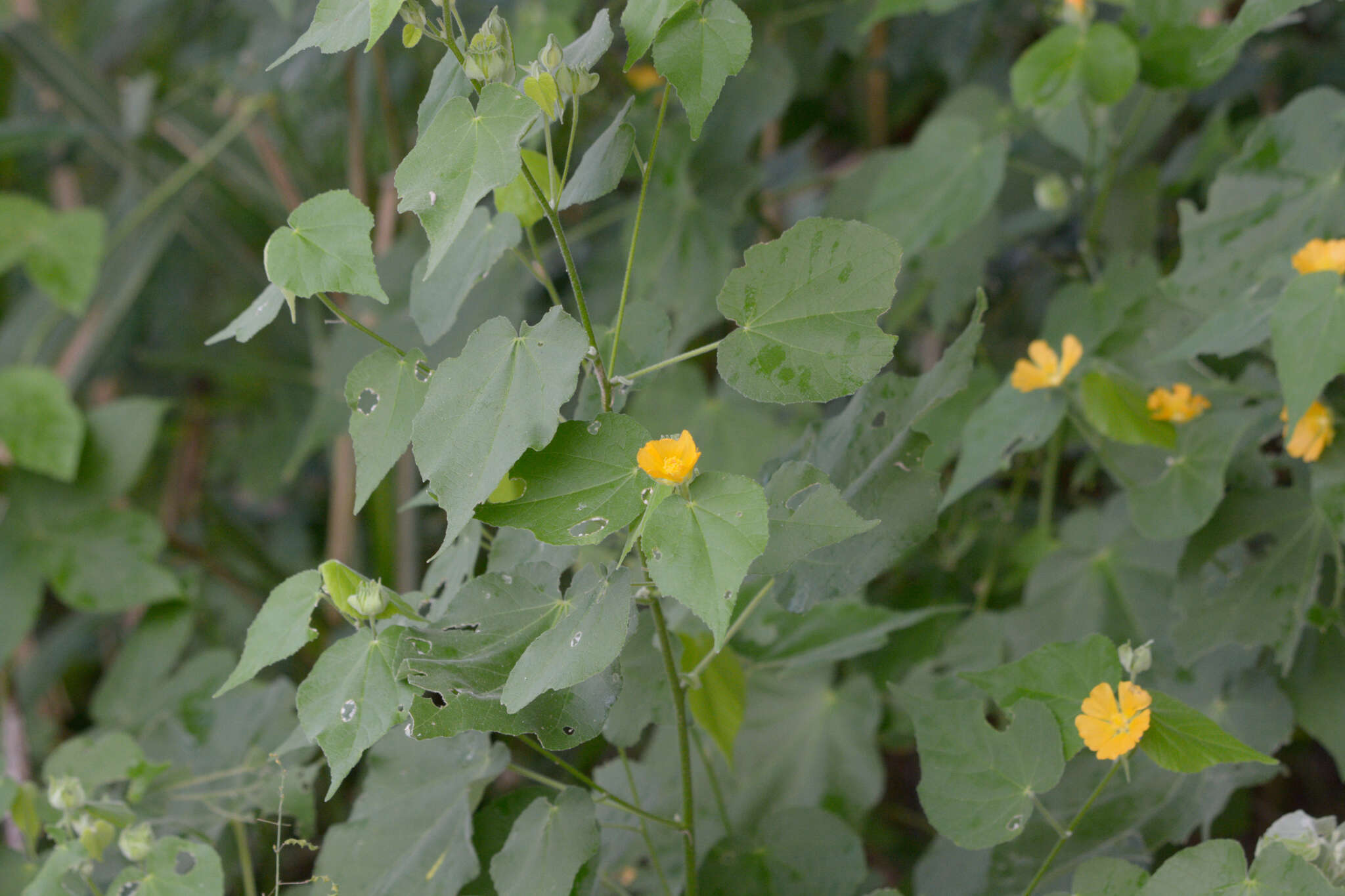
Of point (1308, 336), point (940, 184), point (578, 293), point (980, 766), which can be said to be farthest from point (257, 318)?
point (940, 184)

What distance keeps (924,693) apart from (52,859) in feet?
1.98

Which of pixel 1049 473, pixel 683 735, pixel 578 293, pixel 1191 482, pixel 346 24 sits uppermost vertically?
pixel 346 24

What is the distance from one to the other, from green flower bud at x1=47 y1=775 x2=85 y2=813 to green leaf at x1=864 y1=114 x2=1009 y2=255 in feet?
2.43

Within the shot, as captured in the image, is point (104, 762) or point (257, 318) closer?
point (257, 318)

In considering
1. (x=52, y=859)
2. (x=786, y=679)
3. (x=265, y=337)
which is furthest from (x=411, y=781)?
(x=265, y=337)

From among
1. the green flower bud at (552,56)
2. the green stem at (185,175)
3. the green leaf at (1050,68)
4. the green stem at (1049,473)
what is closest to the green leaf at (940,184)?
the green leaf at (1050,68)

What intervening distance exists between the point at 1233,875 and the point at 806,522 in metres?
0.24

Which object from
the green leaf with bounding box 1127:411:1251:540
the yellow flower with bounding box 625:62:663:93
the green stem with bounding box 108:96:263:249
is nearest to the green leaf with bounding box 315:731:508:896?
the green leaf with bounding box 1127:411:1251:540

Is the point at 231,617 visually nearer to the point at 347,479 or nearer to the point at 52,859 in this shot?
the point at 347,479

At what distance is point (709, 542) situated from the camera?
0.40 metres

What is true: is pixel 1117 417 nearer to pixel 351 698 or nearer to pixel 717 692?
pixel 717 692

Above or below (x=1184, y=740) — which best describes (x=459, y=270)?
above

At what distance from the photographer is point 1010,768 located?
53 cm

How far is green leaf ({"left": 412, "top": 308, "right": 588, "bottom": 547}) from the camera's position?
1.34ft
